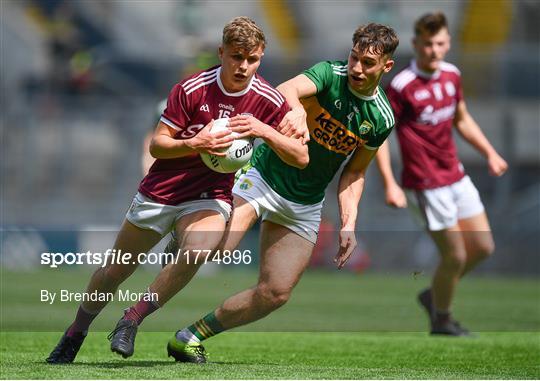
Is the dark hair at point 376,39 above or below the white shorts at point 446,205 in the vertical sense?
above

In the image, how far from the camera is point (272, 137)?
242 inches

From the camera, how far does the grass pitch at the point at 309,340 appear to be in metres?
6.60

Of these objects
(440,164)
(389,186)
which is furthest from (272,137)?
(440,164)

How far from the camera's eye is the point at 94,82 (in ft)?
71.8

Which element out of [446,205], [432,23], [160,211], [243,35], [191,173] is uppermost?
[243,35]

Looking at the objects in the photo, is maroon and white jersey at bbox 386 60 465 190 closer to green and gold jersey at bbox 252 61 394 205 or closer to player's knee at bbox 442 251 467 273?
player's knee at bbox 442 251 467 273

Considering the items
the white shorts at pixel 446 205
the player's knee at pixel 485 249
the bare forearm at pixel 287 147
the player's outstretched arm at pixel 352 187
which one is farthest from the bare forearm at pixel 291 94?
the player's knee at pixel 485 249

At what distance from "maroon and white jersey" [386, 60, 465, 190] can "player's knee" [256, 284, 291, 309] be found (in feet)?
10.7

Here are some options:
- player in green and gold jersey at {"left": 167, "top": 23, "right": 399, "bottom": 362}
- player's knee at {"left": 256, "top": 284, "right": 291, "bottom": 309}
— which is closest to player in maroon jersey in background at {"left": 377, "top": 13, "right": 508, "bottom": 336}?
player in green and gold jersey at {"left": 167, "top": 23, "right": 399, "bottom": 362}

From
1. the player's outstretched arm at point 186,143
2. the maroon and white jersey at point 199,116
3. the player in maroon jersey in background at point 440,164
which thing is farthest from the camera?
the player in maroon jersey in background at point 440,164

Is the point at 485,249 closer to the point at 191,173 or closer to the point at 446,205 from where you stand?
the point at 446,205

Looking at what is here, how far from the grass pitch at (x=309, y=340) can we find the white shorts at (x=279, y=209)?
92 cm

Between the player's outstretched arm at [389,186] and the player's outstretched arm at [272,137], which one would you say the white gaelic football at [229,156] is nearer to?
the player's outstretched arm at [272,137]

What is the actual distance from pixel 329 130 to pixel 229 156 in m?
1.14
